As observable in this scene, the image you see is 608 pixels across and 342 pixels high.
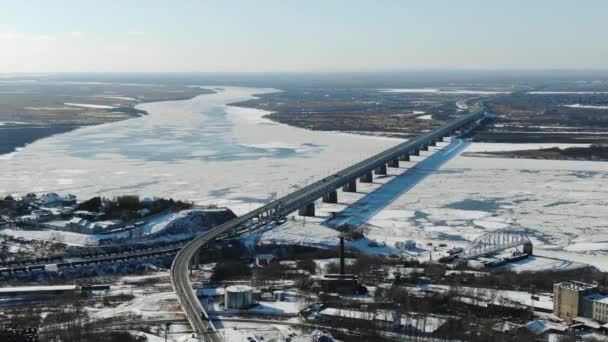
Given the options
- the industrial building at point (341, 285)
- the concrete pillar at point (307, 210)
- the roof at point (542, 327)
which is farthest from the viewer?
the concrete pillar at point (307, 210)

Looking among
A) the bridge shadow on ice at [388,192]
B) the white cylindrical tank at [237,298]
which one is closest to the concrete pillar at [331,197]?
the bridge shadow on ice at [388,192]

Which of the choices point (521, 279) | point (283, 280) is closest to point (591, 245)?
point (521, 279)

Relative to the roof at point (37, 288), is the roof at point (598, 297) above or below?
above

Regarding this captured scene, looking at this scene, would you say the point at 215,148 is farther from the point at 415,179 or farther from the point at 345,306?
the point at 345,306

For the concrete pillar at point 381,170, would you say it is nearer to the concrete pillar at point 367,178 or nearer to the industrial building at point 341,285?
the concrete pillar at point 367,178

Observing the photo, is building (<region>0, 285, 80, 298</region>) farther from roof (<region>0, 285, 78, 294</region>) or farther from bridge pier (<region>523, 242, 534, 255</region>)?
bridge pier (<region>523, 242, 534, 255</region>)

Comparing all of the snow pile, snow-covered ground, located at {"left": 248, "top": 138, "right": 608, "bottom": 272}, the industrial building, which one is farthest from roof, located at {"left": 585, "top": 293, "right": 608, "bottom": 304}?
the snow pile

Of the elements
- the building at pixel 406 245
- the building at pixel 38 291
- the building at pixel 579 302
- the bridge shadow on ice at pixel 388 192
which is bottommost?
the bridge shadow on ice at pixel 388 192
